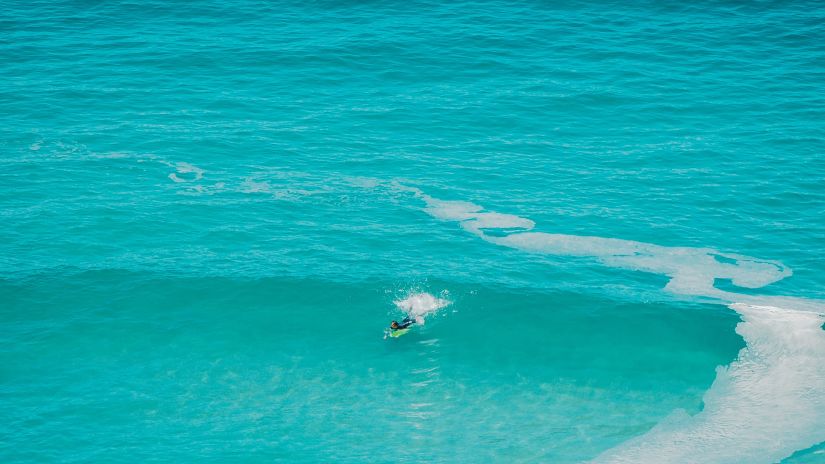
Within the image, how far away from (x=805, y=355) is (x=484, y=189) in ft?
140

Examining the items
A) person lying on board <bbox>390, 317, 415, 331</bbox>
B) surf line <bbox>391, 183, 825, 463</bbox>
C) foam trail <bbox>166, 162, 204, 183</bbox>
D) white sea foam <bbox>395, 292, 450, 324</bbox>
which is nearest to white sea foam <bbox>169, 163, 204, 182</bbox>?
foam trail <bbox>166, 162, 204, 183</bbox>

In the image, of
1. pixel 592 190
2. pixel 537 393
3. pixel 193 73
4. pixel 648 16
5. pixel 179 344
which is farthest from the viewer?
pixel 648 16

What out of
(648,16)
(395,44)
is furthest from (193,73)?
(648,16)

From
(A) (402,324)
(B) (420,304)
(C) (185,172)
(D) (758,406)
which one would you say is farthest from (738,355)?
(C) (185,172)

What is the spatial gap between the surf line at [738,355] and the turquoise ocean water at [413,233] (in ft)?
1.00

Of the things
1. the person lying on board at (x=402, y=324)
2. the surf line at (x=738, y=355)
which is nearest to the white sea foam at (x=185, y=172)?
the surf line at (x=738, y=355)

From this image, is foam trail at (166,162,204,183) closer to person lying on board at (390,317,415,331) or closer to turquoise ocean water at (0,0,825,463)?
turquoise ocean water at (0,0,825,463)

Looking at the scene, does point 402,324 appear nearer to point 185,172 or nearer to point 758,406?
point 758,406

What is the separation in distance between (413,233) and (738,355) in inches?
1478

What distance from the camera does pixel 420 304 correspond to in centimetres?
10006

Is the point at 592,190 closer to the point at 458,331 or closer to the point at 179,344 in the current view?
the point at 458,331

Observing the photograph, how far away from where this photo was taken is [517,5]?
16688cm

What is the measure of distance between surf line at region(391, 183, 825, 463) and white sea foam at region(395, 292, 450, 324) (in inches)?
495

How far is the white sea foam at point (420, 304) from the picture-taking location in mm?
99312
